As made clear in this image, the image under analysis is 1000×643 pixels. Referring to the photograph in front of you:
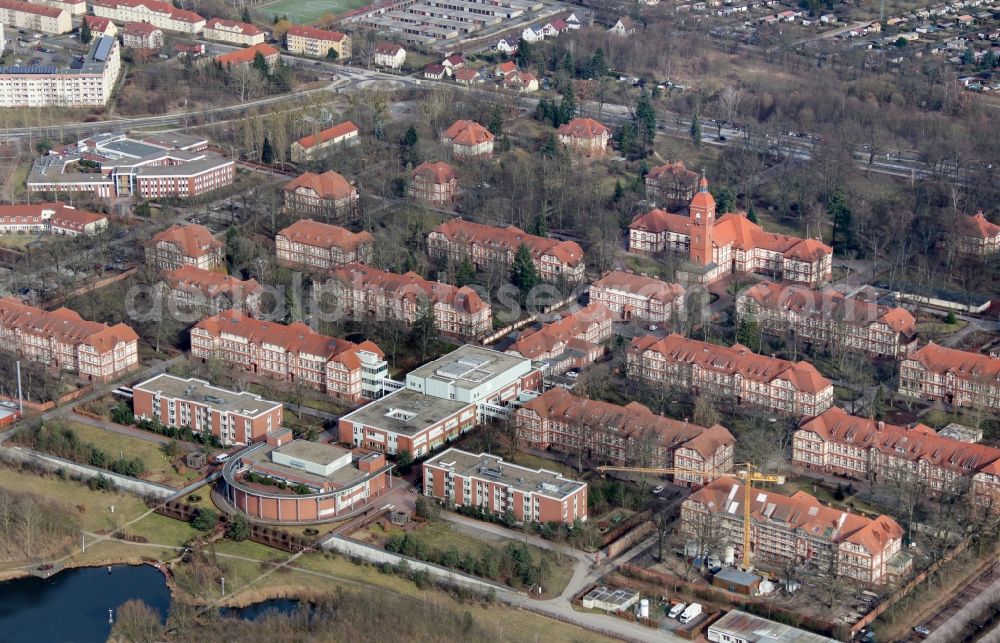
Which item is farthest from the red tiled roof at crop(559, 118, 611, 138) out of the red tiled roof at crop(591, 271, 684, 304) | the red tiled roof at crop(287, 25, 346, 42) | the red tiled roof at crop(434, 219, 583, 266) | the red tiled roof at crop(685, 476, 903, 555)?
the red tiled roof at crop(685, 476, 903, 555)

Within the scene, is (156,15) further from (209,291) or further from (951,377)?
(951,377)

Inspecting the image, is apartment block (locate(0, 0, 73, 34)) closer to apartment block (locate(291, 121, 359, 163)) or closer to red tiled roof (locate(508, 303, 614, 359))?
apartment block (locate(291, 121, 359, 163))

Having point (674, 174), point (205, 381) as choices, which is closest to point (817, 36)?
point (674, 174)

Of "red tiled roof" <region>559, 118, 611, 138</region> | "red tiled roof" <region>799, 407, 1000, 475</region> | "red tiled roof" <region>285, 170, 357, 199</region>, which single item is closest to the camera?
"red tiled roof" <region>799, 407, 1000, 475</region>

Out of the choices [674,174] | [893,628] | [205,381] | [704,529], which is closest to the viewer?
[893,628]

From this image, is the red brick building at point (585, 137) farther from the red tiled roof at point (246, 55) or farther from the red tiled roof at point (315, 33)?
the red tiled roof at point (315, 33)

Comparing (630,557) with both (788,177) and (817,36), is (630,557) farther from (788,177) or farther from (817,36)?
(817,36)

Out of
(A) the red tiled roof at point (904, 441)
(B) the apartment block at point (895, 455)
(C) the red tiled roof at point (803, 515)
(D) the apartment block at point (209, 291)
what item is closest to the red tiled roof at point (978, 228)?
(A) the red tiled roof at point (904, 441)
